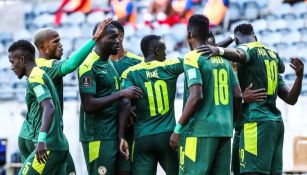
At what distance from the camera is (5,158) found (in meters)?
17.5

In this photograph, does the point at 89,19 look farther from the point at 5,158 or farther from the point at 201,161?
the point at 201,161

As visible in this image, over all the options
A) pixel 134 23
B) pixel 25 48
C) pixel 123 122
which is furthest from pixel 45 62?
pixel 134 23

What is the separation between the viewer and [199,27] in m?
9.21

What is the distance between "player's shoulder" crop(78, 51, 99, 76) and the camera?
33.0ft

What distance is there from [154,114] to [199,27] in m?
1.45

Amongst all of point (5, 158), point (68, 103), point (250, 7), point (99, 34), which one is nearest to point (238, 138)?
point (99, 34)

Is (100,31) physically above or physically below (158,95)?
above

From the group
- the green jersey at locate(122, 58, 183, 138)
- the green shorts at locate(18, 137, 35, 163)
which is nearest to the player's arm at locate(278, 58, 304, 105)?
the green jersey at locate(122, 58, 183, 138)

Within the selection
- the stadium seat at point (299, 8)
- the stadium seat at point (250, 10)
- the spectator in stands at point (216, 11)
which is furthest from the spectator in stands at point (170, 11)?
the stadium seat at point (299, 8)

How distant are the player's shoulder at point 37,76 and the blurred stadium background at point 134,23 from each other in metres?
7.68

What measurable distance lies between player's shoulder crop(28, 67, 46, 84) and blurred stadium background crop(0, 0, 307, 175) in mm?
7676

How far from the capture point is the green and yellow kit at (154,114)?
33.5 ft

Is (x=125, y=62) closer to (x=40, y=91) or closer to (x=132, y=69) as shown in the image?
(x=132, y=69)

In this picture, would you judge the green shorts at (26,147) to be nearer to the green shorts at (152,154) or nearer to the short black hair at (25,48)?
the short black hair at (25,48)
